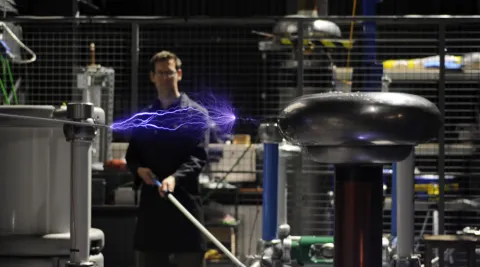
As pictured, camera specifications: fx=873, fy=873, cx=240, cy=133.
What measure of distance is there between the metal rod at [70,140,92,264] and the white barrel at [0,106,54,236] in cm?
21

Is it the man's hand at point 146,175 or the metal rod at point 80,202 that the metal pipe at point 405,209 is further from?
the man's hand at point 146,175

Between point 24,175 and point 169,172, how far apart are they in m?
1.89

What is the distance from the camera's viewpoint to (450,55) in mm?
5812

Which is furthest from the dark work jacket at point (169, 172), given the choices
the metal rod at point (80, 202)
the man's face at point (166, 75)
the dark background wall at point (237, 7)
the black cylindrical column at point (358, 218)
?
the dark background wall at point (237, 7)

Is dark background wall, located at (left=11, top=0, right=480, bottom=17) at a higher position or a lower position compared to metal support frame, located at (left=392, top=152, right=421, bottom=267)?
higher

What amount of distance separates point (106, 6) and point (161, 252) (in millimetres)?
5616

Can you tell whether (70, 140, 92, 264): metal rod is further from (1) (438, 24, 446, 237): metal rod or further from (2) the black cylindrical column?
(1) (438, 24, 446, 237): metal rod

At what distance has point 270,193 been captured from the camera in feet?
11.2

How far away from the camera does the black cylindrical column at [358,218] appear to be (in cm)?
121

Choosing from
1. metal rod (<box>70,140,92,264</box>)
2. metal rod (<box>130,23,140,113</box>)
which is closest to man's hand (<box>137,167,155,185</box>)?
metal rod (<box>130,23,140,113</box>)

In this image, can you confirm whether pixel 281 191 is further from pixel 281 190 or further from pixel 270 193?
pixel 270 193

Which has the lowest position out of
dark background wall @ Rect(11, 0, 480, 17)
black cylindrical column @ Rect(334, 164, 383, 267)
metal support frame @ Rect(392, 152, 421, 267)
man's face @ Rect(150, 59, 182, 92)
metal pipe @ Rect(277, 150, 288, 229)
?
metal pipe @ Rect(277, 150, 288, 229)

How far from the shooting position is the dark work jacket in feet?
12.4

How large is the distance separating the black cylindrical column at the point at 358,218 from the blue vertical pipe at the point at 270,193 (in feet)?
6.73
